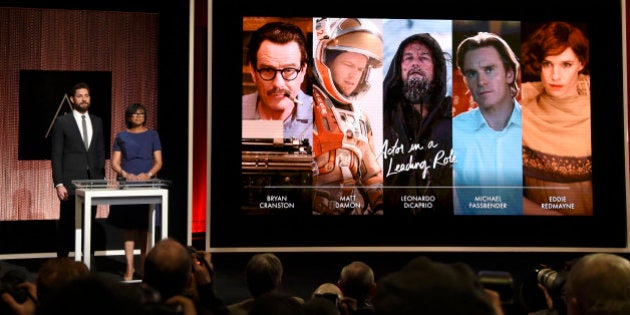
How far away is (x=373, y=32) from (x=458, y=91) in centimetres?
90

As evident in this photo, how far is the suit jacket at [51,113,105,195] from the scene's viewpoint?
4699 millimetres

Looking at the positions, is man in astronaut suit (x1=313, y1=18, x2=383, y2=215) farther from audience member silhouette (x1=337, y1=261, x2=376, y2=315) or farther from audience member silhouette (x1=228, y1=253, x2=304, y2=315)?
audience member silhouette (x1=228, y1=253, x2=304, y2=315)

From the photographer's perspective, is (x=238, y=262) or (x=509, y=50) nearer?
(x=238, y=262)

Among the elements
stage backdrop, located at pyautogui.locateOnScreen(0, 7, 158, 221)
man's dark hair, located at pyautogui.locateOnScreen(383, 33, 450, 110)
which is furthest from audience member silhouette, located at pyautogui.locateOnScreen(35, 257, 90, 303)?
man's dark hair, located at pyautogui.locateOnScreen(383, 33, 450, 110)

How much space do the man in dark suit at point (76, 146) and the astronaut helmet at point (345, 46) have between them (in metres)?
2.13

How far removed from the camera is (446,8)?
6258 mm

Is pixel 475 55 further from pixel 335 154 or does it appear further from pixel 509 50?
pixel 335 154

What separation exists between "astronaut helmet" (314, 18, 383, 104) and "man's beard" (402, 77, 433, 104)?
0.30 meters

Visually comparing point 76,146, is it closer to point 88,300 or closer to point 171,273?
point 171,273

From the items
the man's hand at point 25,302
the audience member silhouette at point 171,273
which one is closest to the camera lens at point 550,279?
the audience member silhouette at point 171,273

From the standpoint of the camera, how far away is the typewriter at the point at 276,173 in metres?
6.09

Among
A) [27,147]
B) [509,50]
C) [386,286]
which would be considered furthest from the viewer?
[509,50]

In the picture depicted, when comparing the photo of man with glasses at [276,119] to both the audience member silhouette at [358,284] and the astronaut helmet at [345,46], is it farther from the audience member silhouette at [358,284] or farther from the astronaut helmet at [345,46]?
the audience member silhouette at [358,284]

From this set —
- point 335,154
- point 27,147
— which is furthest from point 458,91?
point 27,147
